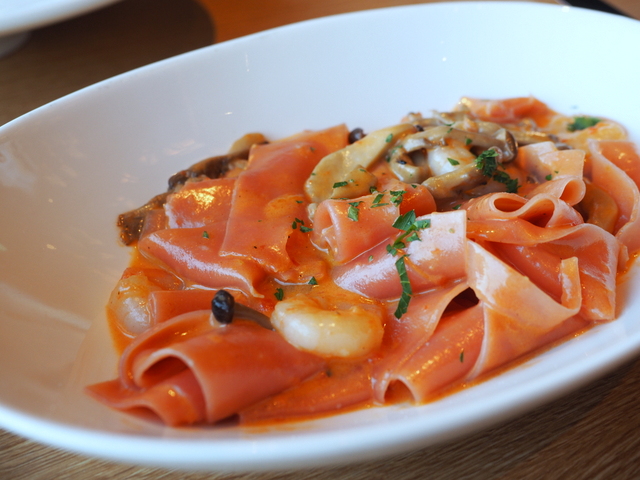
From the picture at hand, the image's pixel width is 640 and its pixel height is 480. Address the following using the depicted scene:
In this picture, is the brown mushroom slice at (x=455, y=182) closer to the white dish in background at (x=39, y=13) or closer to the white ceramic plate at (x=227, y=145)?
the white ceramic plate at (x=227, y=145)

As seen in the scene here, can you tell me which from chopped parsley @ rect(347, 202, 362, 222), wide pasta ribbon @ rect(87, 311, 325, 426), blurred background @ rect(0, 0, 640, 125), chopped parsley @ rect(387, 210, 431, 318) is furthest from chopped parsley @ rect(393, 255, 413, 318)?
blurred background @ rect(0, 0, 640, 125)

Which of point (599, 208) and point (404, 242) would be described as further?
point (599, 208)

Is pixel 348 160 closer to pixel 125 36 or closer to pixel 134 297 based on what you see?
pixel 134 297

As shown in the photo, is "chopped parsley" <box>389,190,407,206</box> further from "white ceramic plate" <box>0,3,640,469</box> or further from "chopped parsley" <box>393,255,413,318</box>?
"white ceramic plate" <box>0,3,640,469</box>

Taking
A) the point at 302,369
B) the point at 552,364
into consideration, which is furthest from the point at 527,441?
the point at 302,369

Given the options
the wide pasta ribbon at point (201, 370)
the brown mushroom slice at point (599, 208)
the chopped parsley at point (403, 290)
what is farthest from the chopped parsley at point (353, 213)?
the brown mushroom slice at point (599, 208)

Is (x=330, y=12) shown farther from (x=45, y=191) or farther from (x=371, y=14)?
(x=45, y=191)

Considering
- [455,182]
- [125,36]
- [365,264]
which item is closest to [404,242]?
[365,264]
